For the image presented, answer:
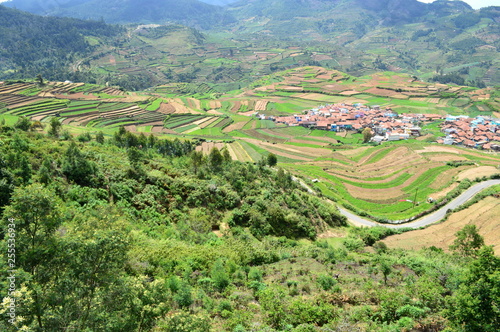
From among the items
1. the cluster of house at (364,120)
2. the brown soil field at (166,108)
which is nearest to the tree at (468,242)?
the cluster of house at (364,120)

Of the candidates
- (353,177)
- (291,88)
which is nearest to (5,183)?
(353,177)

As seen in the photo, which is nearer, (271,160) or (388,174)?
(271,160)

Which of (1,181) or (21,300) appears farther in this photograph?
(1,181)

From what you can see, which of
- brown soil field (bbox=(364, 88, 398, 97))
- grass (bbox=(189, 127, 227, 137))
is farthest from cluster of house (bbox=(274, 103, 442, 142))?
grass (bbox=(189, 127, 227, 137))

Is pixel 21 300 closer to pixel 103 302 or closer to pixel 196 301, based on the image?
pixel 103 302

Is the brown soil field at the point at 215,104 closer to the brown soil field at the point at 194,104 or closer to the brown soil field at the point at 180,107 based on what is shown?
the brown soil field at the point at 194,104

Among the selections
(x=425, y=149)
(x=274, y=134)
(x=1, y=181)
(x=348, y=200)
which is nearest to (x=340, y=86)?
(x=274, y=134)

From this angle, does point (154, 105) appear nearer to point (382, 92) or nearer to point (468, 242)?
point (468, 242)
